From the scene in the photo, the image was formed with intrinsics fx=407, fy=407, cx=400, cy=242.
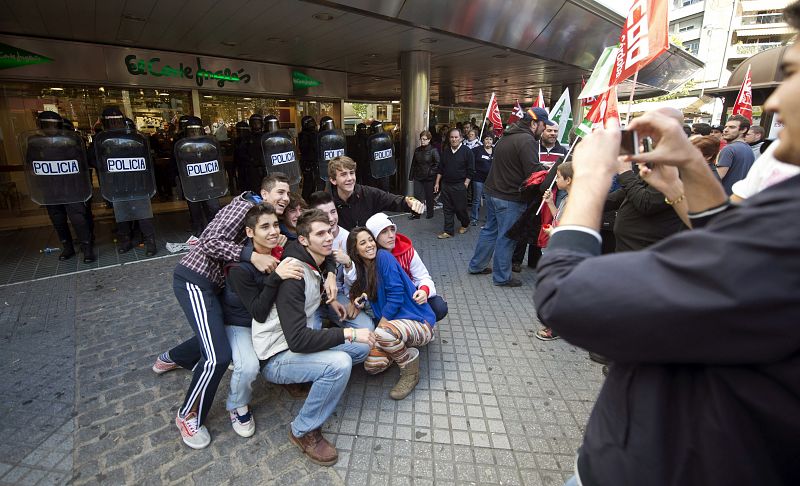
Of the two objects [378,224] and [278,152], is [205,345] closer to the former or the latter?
[378,224]

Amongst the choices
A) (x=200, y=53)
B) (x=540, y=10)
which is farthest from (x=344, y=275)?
(x=200, y=53)

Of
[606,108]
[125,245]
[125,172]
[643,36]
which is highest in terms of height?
[643,36]

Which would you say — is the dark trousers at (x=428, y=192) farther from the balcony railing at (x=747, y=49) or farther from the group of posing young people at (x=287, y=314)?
the balcony railing at (x=747, y=49)

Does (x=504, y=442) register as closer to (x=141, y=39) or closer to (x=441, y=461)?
(x=441, y=461)

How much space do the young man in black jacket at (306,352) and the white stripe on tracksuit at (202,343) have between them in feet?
0.93

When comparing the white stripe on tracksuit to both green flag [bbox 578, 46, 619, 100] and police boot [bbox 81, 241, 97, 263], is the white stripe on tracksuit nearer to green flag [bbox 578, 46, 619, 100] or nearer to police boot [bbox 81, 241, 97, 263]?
green flag [bbox 578, 46, 619, 100]

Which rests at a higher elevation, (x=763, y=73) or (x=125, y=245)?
(x=763, y=73)

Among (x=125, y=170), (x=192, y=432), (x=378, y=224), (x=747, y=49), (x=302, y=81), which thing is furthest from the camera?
(x=747, y=49)

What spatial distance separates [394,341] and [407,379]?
351 millimetres

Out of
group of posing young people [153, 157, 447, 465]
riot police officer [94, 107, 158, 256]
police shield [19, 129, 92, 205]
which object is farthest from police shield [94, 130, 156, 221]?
group of posing young people [153, 157, 447, 465]

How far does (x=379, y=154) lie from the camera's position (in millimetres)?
8547

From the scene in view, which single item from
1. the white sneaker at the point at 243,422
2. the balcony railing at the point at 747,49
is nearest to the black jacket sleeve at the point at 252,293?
the white sneaker at the point at 243,422

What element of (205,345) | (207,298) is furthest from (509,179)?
(205,345)

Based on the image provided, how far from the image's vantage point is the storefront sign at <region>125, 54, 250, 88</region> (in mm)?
8871
